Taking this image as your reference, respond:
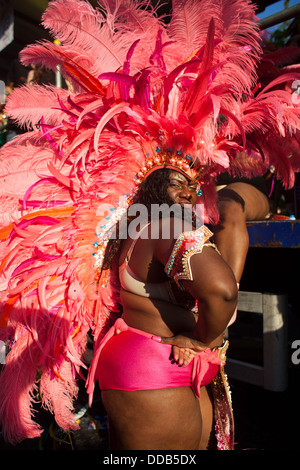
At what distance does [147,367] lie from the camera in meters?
1.31

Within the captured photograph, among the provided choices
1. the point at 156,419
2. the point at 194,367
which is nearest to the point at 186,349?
the point at 194,367

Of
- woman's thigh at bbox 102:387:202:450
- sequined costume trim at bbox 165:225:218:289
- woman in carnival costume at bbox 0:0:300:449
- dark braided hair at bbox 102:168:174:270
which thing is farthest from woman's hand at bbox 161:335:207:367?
dark braided hair at bbox 102:168:174:270

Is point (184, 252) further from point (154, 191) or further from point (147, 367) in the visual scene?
point (147, 367)

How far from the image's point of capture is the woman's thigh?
50.2 inches

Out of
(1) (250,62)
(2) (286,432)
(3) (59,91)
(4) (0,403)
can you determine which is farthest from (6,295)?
(2) (286,432)

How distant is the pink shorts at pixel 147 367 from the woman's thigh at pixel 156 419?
1.3 inches

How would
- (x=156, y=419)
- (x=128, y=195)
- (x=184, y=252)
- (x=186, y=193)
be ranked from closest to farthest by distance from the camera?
1. (x=184, y=252)
2. (x=156, y=419)
3. (x=186, y=193)
4. (x=128, y=195)

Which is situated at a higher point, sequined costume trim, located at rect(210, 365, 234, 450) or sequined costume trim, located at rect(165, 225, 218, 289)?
sequined costume trim, located at rect(165, 225, 218, 289)

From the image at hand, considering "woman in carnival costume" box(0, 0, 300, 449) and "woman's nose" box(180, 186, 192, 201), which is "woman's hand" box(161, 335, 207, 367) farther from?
"woman's nose" box(180, 186, 192, 201)

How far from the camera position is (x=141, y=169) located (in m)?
1.52

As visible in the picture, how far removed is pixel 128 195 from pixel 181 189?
0.27m

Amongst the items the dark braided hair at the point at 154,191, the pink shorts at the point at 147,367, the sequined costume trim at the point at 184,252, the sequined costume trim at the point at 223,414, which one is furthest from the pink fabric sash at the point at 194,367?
the dark braided hair at the point at 154,191

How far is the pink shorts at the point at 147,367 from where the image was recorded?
130 centimetres
